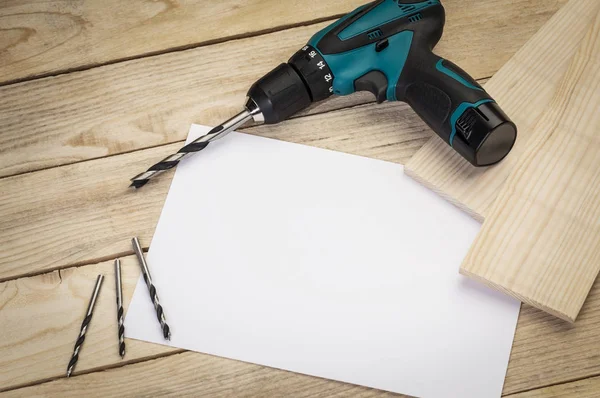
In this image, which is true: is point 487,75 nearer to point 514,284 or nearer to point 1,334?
point 514,284

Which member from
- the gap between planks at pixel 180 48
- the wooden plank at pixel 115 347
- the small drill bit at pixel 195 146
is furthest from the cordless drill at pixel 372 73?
the wooden plank at pixel 115 347

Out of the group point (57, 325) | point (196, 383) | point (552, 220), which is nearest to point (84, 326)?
point (57, 325)

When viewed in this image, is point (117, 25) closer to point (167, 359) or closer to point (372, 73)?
point (372, 73)

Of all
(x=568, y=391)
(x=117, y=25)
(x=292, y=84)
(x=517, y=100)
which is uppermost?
(x=117, y=25)

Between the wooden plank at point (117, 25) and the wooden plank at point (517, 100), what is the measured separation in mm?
253

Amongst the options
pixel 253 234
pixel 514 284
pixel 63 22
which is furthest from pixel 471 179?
pixel 63 22

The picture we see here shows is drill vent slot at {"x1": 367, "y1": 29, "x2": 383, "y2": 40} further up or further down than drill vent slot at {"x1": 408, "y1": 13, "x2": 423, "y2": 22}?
further down

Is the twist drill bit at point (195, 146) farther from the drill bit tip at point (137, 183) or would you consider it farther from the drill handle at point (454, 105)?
the drill handle at point (454, 105)

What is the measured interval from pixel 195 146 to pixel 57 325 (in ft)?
0.98

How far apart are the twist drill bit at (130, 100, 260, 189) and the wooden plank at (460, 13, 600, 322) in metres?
0.35

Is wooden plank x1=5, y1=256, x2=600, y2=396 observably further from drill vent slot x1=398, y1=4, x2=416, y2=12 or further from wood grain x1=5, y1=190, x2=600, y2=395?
drill vent slot x1=398, y1=4, x2=416, y2=12

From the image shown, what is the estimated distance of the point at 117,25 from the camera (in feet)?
3.11

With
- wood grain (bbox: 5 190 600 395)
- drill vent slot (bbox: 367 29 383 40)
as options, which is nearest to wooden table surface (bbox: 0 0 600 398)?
wood grain (bbox: 5 190 600 395)

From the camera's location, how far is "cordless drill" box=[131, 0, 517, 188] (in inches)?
32.6
